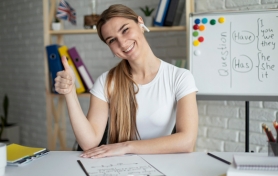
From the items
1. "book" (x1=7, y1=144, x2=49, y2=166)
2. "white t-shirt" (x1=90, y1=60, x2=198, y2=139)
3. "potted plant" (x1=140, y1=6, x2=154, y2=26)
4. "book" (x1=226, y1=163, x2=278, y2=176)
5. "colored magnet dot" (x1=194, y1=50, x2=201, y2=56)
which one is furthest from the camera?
"potted plant" (x1=140, y1=6, x2=154, y2=26)

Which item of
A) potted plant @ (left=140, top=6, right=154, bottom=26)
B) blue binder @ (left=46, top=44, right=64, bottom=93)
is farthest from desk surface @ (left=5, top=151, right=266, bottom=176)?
blue binder @ (left=46, top=44, right=64, bottom=93)

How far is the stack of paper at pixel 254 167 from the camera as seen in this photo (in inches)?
33.7

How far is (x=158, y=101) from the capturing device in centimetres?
165

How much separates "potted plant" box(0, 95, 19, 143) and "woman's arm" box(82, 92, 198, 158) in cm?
271

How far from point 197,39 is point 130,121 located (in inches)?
30.4

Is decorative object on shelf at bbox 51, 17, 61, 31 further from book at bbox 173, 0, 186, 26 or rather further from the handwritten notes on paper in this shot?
the handwritten notes on paper

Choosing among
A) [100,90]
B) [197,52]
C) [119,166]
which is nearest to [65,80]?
[100,90]

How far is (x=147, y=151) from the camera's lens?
1312mm

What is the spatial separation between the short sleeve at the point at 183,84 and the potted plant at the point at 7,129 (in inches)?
104

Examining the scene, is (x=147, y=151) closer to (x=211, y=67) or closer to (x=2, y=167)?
(x=2, y=167)

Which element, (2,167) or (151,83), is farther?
(151,83)

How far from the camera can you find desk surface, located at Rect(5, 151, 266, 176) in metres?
1.07

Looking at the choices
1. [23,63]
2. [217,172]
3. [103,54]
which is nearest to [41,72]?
[23,63]

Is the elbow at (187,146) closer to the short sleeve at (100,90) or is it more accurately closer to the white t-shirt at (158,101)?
the white t-shirt at (158,101)
